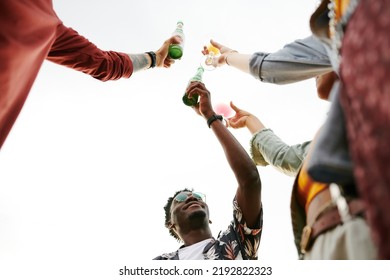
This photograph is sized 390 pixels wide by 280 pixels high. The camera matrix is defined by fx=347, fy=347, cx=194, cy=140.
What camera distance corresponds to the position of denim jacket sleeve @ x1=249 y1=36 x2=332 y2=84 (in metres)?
1.07

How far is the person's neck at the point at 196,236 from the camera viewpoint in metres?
2.06

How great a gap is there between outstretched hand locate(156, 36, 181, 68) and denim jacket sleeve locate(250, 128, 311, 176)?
0.82m

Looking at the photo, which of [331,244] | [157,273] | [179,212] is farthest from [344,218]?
[179,212]

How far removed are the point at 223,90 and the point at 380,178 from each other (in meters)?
2.02

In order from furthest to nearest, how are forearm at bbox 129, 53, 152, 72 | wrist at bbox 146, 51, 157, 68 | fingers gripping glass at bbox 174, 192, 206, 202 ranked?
fingers gripping glass at bbox 174, 192, 206, 202 < wrist at bbox 146, 51, 157, 68 < forearm at bbox 129, 53, 152, 72

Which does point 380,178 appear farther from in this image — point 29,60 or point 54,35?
point 54,35

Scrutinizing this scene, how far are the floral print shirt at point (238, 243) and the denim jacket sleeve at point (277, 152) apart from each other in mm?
278

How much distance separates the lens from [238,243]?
1.67 metres

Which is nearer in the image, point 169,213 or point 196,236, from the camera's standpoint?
point 196,236

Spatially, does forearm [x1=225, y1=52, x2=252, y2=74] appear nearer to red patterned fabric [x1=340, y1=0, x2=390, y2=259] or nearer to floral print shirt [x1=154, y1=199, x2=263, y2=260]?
floral print shirt [x1=154, y1=199, x2=263, y2=260]

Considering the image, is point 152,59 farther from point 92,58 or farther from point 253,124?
point 253,124

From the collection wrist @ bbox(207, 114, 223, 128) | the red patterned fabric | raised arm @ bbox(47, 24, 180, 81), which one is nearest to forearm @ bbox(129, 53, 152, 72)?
raised arm @ bbox(47, 24, 180, 81)

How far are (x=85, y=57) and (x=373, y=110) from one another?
1.51 m

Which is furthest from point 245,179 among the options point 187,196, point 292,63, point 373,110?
point 373,110
